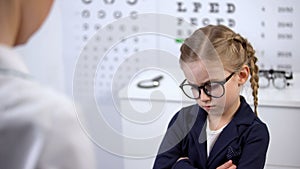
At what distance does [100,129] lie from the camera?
83 centimetres

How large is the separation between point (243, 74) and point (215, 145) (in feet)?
0.50

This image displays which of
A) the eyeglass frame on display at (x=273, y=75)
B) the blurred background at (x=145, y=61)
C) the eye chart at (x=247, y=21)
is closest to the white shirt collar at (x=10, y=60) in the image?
the blurred background at (x=145, y=61)

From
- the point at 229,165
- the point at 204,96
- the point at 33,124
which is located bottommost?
the point at 229,165

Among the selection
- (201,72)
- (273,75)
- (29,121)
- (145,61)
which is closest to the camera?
(29,121)

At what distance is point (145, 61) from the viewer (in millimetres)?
1006

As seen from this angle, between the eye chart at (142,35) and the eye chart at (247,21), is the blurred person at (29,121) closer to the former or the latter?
the eye chart at (142,35)

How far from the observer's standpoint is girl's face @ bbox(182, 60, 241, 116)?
868mm

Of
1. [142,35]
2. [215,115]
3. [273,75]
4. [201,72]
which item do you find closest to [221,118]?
[215,115]

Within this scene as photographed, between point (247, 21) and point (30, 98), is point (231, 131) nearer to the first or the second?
point (247, 21)

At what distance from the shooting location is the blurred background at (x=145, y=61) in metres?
0.93

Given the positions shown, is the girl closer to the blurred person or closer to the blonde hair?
the blonde hair

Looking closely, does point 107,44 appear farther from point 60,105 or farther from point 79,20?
point 60,105

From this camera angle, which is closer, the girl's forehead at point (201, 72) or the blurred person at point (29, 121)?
the blurred person at point (29, 121)

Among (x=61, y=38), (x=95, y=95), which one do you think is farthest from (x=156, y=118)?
Answer: (x=61, y=38)
